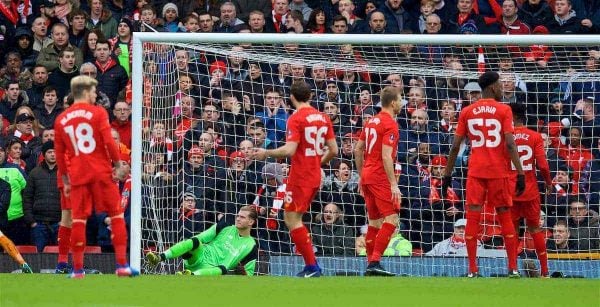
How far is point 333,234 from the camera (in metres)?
18.2

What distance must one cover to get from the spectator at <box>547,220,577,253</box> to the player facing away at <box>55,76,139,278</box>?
6603mm

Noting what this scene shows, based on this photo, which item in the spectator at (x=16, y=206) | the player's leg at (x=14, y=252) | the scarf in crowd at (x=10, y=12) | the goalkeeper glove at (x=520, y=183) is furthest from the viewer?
the scarf in crowd at (x=10, y=12)

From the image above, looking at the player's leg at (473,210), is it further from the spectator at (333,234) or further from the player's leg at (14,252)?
the player's leg at (14,252)

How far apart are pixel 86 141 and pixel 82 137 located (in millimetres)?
55

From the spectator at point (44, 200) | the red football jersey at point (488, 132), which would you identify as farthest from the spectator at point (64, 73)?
the red football jersey at point (488, 132)

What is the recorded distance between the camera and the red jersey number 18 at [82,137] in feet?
44.3

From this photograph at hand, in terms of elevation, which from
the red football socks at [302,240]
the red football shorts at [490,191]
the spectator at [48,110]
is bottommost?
the red football socks at [302,240]

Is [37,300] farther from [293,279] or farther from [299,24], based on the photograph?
[299,24]

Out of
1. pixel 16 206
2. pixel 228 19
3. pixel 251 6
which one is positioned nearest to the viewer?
pixel 16 206

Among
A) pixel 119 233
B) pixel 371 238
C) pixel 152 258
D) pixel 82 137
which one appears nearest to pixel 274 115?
pixel 152 258

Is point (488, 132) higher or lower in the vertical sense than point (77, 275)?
higher

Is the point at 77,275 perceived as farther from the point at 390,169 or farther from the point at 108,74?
the point at 108,74

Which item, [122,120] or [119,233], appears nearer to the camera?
[119,233]

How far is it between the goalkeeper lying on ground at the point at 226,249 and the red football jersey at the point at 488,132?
331 centimetres
